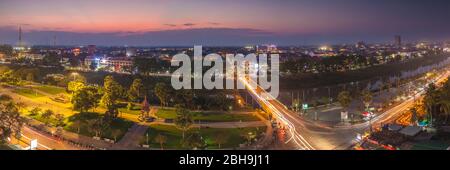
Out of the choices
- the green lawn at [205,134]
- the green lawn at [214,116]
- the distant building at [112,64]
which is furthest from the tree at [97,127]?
the distant building at [112,64]

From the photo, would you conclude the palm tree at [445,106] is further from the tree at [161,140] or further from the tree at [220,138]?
the tree at [161,140]

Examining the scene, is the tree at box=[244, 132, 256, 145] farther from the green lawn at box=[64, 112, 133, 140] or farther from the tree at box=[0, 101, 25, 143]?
the tree at box=[0, 101, 25, 143]

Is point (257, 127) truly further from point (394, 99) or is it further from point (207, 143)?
point (394, 99)

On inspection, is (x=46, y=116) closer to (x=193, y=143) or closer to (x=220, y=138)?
(x=193, y=143)

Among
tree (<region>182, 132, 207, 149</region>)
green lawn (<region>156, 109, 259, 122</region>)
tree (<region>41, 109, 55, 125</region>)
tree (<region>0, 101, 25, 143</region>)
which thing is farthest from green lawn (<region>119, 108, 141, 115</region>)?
tree (<region>182, 132, 207, 149</region>)

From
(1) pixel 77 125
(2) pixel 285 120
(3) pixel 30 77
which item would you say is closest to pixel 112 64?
(3) pixel 30 77
